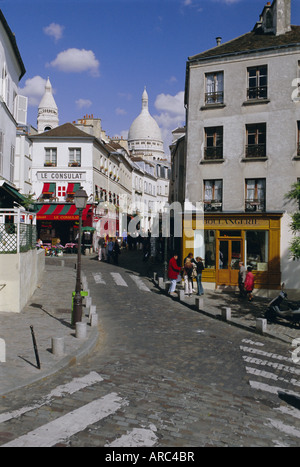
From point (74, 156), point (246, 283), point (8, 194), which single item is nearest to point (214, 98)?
point (246, 283)

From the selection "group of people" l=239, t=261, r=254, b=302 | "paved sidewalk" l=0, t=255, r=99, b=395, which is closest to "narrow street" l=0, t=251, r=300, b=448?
"paved sidewalk" l=0, t=255, r=99, b=395

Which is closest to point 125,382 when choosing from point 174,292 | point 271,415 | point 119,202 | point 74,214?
point 271,415

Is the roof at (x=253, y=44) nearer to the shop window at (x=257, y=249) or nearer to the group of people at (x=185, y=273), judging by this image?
the shop window at (x=257, y=249)

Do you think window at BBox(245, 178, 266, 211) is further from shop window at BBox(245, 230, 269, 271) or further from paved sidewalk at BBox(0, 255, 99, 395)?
paved sidewalk at BBox(0, 255, 99, 395)

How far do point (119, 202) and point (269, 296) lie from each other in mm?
34072

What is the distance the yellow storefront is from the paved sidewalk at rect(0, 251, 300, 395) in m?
1.49

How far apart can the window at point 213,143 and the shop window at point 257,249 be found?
436cm

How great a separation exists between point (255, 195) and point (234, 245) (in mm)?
2706

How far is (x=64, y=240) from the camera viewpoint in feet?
128

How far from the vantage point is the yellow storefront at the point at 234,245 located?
21.2 metres

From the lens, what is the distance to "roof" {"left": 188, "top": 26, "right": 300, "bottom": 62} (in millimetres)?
21450

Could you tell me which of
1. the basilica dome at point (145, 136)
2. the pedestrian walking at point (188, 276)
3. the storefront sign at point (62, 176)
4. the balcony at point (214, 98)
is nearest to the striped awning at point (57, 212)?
the storefront sign at point (62, 176)

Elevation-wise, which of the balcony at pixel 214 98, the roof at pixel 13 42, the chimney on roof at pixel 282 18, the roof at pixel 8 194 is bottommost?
the roof at pixel 8 194
